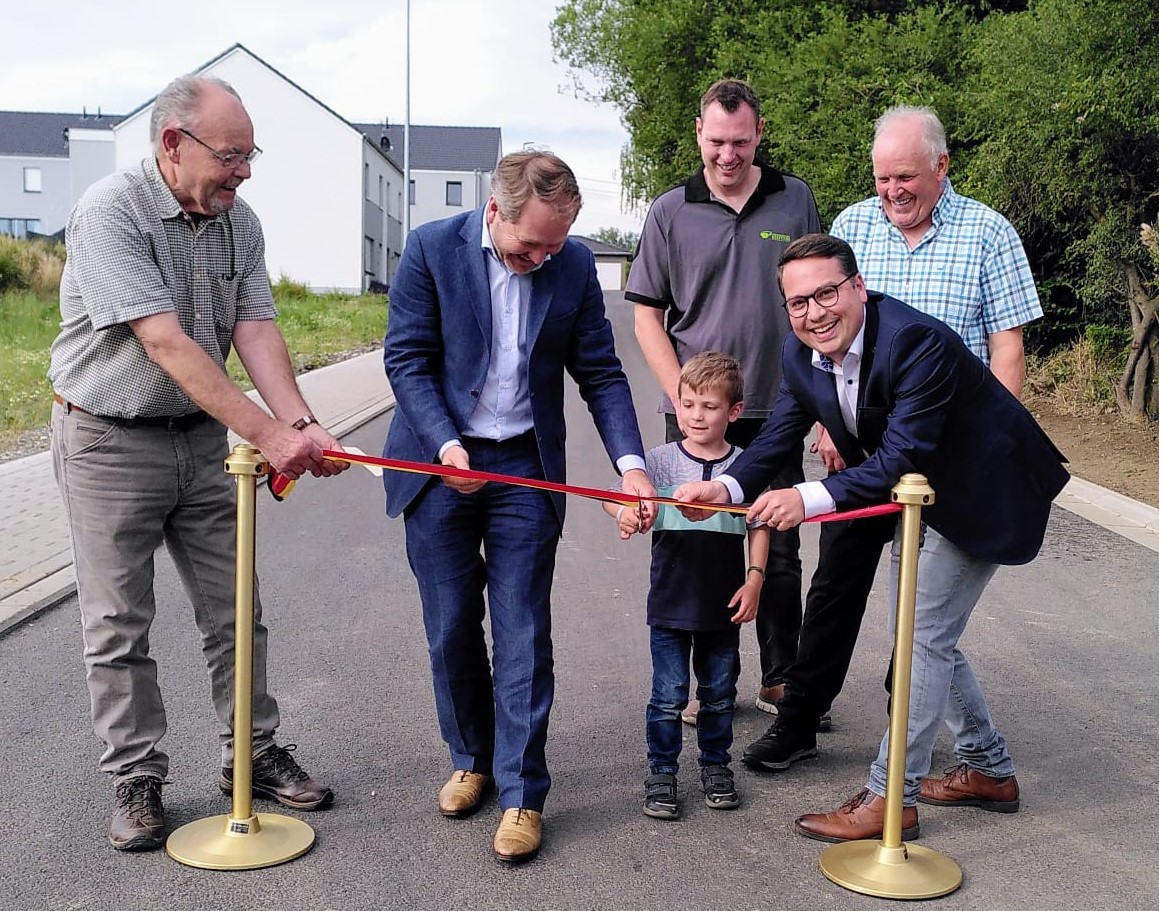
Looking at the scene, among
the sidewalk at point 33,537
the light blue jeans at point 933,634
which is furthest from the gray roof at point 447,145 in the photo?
the light blue jeans at point 933,634

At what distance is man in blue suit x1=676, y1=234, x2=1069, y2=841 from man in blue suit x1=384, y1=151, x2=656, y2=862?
1.88 feet

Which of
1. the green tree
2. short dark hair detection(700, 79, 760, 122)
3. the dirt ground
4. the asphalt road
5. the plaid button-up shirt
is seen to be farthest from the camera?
the green tree

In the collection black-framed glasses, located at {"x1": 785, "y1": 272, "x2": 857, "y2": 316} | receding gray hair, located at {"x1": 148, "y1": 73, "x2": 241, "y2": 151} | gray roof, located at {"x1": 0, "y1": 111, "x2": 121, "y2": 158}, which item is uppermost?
gray roof, located at {"x1": 0, "y1": 111, "x2": 121, "y2": 158}

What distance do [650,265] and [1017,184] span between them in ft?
41.6

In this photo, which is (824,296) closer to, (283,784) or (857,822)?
(857,822)

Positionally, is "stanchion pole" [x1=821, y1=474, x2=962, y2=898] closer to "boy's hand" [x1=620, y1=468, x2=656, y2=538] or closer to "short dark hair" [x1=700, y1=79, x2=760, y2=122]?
"boy's hand" [x1=620, y1=468, x2=656, y2=538]

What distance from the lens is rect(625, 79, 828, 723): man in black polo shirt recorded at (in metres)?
4.95

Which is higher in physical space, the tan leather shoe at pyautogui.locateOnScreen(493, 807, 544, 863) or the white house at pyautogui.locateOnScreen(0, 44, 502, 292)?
the white house at pyautogui.locateOnScreen(0, 44, 502, 292)

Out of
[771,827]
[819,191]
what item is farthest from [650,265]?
[819,191]

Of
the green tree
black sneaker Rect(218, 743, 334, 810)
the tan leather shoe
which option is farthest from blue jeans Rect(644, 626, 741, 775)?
the green tree

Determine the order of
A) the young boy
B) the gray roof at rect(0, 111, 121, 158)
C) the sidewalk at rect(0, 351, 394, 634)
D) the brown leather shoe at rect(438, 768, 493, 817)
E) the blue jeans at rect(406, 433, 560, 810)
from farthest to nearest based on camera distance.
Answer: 1. the gray roof at rect(0, 111, 121, 158)
2. the sidewalk at rect(0, 351, 394, 634)
3. the young boy
4. the brown leather shoe at rect(438, 768, 493, 817)
5. the blue jeans at rect(406, 433, 560, 810)

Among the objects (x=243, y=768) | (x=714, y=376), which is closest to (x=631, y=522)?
(x=714, y=376)

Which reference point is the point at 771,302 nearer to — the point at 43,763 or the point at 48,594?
the point at 43,763

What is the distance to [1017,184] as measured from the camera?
1636 cm
